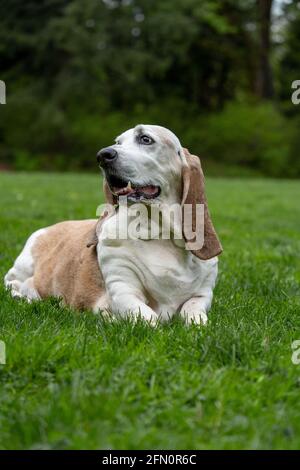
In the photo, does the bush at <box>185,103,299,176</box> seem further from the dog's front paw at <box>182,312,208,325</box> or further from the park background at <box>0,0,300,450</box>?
the dog's front paw at <box>182,312,208,325</box>

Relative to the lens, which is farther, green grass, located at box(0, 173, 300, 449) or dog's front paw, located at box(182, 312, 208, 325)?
dog's front paw, located at box(182, 312, 208, 325)

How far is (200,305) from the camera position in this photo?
13.5 ft

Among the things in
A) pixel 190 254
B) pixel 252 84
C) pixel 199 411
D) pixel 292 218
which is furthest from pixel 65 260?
pixel 252 84

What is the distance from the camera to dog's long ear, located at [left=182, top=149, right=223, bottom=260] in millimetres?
4133

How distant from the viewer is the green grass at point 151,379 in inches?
98.1

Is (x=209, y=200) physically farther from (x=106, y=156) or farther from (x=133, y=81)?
(x=133, y=81)

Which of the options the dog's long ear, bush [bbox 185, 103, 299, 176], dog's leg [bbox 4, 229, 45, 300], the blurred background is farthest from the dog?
bush [bbox 185, 103, 299, 176]

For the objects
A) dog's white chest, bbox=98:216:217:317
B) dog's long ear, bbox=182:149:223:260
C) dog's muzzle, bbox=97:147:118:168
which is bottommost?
dog's white chest, bbox=98:216:217:317

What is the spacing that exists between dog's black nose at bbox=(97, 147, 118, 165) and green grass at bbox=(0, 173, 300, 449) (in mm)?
914

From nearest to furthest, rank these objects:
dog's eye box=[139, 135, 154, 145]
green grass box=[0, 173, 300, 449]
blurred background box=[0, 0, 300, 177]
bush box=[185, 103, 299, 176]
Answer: green grass box=[0, 173, 300, 449], dog's eye box=[139, 135, 154, 145], blurred background box=[0, 0, 300, 177], bush box=[185, 103, 299, 176]

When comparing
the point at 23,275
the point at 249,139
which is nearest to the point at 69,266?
the point at 23,275

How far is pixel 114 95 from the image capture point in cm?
3297

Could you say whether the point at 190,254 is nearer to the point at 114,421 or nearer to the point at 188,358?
the point at 188,358

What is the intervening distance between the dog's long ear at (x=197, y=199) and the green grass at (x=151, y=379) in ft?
1.32
